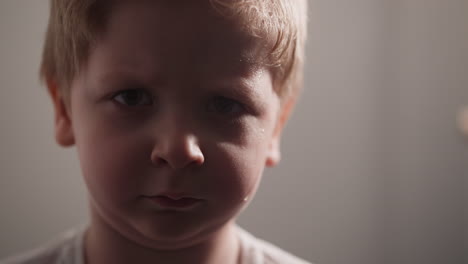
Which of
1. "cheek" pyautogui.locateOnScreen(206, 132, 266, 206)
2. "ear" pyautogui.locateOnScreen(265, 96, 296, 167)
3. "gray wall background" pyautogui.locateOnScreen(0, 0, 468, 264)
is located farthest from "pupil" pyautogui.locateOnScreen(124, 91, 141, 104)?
"gray wall background" pyautogui.locateOnScreen(0, 0, 468, 264)

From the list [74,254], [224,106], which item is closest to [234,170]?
[224,106]

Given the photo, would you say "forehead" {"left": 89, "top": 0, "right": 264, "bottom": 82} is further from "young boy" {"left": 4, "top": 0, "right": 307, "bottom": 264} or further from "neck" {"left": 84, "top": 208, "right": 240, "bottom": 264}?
"neck" {"left": 84, "top": 208, "right": 240, "bottom": 264}

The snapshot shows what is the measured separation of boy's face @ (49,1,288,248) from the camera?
493mm

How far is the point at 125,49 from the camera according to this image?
1.64 feet

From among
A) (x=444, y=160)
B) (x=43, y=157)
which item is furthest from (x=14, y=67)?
(x=444, y=160)

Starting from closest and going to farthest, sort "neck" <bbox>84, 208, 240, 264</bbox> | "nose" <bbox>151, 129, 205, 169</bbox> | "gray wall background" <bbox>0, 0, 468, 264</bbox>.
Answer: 1. "nose" <bbox>151, 129, 205, 169</bbox>
2. "neck" <bbox>84, 208, 240, 264</bbox>
3. "gray wall background" <bbox>0, 0, 468, 264</bbox>

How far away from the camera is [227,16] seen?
51 cm

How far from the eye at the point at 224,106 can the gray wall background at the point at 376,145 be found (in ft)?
1.47

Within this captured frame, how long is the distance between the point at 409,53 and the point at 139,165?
702 millimetres

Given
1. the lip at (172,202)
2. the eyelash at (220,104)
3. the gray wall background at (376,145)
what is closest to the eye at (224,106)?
the eyelash at (220,104)

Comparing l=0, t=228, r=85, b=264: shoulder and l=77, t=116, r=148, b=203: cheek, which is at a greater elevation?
l=77, t=116, r=148, b=203: cheek

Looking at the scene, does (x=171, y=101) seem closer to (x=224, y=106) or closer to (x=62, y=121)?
(x=224, y=106)

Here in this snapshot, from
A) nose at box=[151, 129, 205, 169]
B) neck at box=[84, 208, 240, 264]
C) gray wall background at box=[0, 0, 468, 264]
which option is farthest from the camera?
gray wall background at box=[0, 0, 468, 264]

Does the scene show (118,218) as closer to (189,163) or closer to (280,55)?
(189,163)
